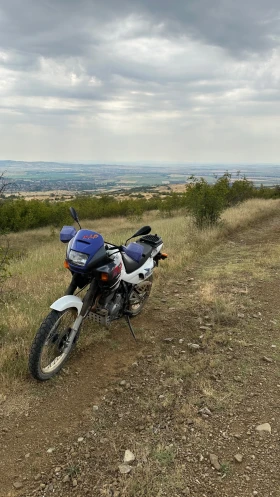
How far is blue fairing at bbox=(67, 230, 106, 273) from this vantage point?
3248 mm

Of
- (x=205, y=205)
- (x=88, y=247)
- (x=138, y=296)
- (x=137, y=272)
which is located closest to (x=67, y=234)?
(x=88, y=247)

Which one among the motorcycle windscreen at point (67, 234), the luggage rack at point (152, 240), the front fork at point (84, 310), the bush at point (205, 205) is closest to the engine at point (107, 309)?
the front fork at point (84, 310)

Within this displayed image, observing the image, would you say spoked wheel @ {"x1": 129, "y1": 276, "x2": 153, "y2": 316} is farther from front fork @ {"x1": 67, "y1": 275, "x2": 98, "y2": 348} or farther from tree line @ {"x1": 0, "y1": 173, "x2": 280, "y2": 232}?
tree line @ {"x1": 0, "y1": 173, "x2": 280, "y2": 232}

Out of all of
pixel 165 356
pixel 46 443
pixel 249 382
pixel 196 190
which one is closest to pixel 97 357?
pixel 165 356

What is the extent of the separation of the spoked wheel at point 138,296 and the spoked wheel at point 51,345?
3.72 ft

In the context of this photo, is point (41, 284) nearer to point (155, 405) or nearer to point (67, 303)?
point (67, 303)

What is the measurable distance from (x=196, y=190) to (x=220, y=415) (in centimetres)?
1023

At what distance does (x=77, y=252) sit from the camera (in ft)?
10.7

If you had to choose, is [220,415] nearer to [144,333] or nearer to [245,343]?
[245,343]

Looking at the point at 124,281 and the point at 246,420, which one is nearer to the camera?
the point at 246,420

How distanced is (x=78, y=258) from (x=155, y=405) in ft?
4.89

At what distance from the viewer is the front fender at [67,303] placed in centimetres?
318

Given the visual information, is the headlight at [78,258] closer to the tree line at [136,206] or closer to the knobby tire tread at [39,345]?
the knobby tire tread at [39,345]

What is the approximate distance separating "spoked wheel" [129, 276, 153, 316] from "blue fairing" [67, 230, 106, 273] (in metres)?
1.19
